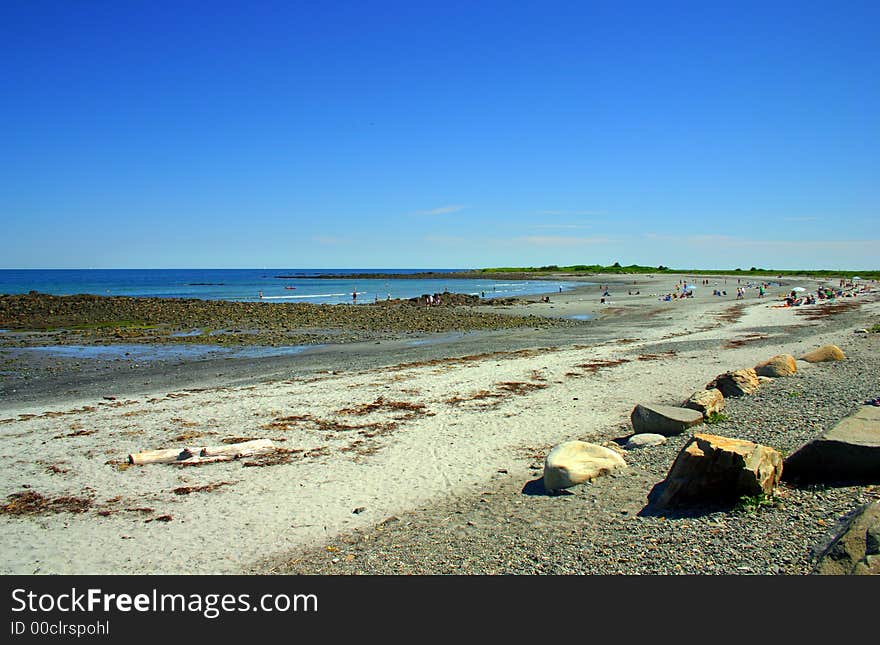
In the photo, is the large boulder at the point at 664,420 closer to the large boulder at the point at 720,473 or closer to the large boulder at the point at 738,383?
the large boulder at the point at 738,383

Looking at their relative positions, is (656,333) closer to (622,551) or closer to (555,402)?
(555,402)

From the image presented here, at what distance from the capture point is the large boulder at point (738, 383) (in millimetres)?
13031

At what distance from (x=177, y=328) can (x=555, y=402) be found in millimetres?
29161

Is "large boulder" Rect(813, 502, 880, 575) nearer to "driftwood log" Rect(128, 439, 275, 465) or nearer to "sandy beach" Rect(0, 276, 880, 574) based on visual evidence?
"sandy beach" Rect(0, 276, 880, 574)

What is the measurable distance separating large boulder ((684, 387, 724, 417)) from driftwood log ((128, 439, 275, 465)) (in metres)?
8.24

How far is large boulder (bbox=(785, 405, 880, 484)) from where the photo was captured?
6.79 meters

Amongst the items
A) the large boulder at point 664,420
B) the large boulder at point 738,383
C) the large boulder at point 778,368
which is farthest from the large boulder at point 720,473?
the large boulder at point 778,368

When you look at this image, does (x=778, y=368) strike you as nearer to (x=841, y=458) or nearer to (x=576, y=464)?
(x=841, y=458)

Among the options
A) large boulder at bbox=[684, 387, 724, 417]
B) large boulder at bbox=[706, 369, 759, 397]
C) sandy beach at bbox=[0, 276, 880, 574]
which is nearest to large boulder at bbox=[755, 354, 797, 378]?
sandy beach at bbox=[0, 276, 880, 574]

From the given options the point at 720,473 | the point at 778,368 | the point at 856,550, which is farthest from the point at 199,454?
the point at 778,368

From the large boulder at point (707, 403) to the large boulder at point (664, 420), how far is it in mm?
291

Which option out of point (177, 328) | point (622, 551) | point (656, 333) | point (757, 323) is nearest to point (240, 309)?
point (177, 328)

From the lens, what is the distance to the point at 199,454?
10.9 m

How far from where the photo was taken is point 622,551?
6.29 metres
